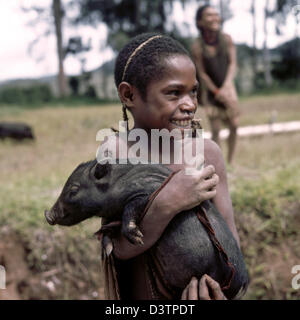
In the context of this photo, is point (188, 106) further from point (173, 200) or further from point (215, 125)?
point (215, 125)

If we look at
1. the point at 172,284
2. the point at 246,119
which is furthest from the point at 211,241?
the point at 246,119

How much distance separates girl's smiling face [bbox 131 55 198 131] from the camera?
4.73 feet

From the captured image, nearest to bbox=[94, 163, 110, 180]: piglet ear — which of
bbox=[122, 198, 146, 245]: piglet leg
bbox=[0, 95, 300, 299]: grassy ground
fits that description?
bbox=[122, 198, 146, 245]: piglet leg

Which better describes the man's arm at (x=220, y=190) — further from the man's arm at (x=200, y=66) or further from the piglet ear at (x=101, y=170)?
the man's arm at (x=200, y=66)

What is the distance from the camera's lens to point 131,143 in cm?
159

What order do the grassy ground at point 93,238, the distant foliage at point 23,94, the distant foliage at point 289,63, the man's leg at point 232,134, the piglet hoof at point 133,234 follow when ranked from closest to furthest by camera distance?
the piglet hoof at point 133,234
the grassy ground at point 93,238
the man's leg at point 232,134
the distant foliage at point 23,94
the distant foliage at point 289,63

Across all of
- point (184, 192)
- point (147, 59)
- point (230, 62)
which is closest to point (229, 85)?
point (230, 62)

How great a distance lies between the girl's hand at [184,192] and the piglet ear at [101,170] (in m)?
0.19

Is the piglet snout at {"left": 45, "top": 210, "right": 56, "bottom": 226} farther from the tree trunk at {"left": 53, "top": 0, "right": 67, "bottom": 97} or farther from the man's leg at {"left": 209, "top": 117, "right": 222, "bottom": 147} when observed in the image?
the tree trunk at {"left": 53, "top": 0, "right": 67, "bottom": 97}

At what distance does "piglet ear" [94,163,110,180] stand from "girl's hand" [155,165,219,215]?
0.62 ft

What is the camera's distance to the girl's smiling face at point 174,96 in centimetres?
144

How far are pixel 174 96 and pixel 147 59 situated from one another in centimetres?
16

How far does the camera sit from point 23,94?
21.2 meters

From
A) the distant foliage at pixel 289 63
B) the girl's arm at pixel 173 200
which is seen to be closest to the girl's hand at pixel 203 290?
the girl's arm at pixel 173 200
